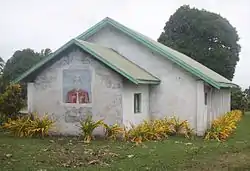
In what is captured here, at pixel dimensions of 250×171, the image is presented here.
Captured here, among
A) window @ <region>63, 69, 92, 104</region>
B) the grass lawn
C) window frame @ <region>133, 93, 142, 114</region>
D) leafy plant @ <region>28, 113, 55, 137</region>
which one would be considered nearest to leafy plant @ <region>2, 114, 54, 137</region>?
leafy plant @ <region>28, 113, 55, 137</region>

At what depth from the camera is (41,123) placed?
19.0 m

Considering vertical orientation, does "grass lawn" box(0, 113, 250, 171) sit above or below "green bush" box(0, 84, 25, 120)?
below

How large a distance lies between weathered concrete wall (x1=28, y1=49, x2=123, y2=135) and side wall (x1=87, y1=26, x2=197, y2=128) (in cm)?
365

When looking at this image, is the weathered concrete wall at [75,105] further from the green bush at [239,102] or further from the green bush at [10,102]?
the green bush at [239,102]

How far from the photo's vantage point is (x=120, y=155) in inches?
544

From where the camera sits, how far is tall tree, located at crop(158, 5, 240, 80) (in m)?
52.2

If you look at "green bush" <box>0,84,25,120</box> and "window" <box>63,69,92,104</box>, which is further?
"green bush" <box>0,84,25,120</box>

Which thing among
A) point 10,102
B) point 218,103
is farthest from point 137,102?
point 218,103

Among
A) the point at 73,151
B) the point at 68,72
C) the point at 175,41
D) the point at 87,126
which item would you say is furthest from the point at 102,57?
the point at 175,41

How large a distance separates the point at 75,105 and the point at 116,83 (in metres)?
2.31

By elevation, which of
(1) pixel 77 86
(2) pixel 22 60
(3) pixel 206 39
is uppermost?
(3) pixel 206 39

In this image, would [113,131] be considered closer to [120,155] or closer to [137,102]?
[137,102]

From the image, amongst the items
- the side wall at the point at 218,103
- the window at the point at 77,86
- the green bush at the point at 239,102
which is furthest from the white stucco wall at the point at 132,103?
the green bush at the point at 239,102

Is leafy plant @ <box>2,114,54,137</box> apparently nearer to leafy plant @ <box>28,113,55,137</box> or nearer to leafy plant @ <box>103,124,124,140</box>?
leafy plant @ <box>28,113,55,137</box>
